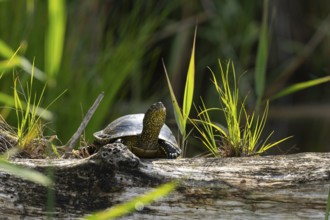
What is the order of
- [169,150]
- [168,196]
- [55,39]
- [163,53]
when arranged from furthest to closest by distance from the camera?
[163,53] → [169,150] → [168,196] → [55,39]

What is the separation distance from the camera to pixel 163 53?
6.39 m

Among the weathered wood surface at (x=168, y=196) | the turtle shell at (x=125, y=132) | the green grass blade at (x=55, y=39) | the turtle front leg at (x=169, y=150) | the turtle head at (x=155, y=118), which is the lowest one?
the weathered wood surface at (x=168, y=196)

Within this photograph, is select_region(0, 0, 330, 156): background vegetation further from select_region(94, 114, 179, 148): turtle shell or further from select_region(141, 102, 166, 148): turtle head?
select_region(141, 102, 166, 148): turtle head

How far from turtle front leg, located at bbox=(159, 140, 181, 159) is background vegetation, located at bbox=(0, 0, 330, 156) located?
Answer: 1039 millimetres

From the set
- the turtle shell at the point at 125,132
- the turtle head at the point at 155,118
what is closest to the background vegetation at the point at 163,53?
the turtle shell at the point at 125,132

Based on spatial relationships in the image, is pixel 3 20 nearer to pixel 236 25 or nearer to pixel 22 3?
pixel 22 3

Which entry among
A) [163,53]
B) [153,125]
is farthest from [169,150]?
[163,53]

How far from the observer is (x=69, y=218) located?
6.75 feet

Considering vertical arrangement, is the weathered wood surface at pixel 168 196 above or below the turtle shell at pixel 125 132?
below

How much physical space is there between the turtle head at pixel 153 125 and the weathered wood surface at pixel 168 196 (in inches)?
24.6

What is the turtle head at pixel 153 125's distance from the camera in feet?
9.21

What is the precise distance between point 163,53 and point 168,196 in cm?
435

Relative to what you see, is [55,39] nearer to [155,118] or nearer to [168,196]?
[168,196]

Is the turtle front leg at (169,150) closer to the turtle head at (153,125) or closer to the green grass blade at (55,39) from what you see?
the turtle head at (153,125)
